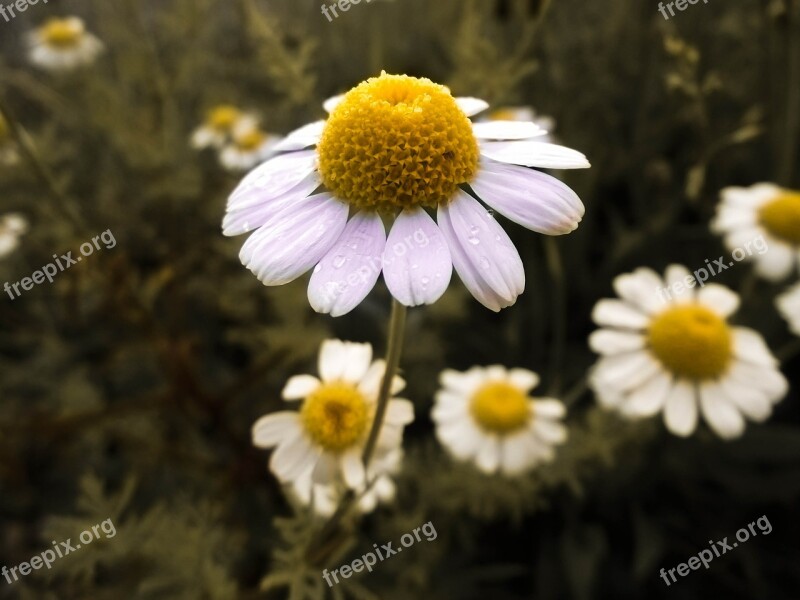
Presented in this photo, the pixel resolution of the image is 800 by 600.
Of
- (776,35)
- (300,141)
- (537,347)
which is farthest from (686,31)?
(300,141)

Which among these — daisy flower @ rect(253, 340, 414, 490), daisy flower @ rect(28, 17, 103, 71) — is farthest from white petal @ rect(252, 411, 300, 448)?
daisy flower @ rect(28, 17, 103, 71)

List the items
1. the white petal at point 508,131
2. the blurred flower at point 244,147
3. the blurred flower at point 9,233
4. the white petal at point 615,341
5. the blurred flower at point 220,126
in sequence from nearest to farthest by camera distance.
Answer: the white petal at point 508,131
the white petal at point 615,341
the blurred flower at point 9,233
the blurred flower at point 244,147
the blurred flower at point 220,126

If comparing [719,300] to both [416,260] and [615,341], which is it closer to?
[615,341]

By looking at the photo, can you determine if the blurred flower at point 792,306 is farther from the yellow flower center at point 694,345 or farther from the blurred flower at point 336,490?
the blurred flower at point 336,490

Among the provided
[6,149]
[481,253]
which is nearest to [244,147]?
[6,149]

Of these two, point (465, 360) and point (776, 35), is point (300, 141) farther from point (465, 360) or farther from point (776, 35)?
point (776, 35)

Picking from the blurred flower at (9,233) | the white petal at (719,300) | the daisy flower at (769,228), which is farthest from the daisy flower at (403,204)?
the blurred flower at (9,233)
